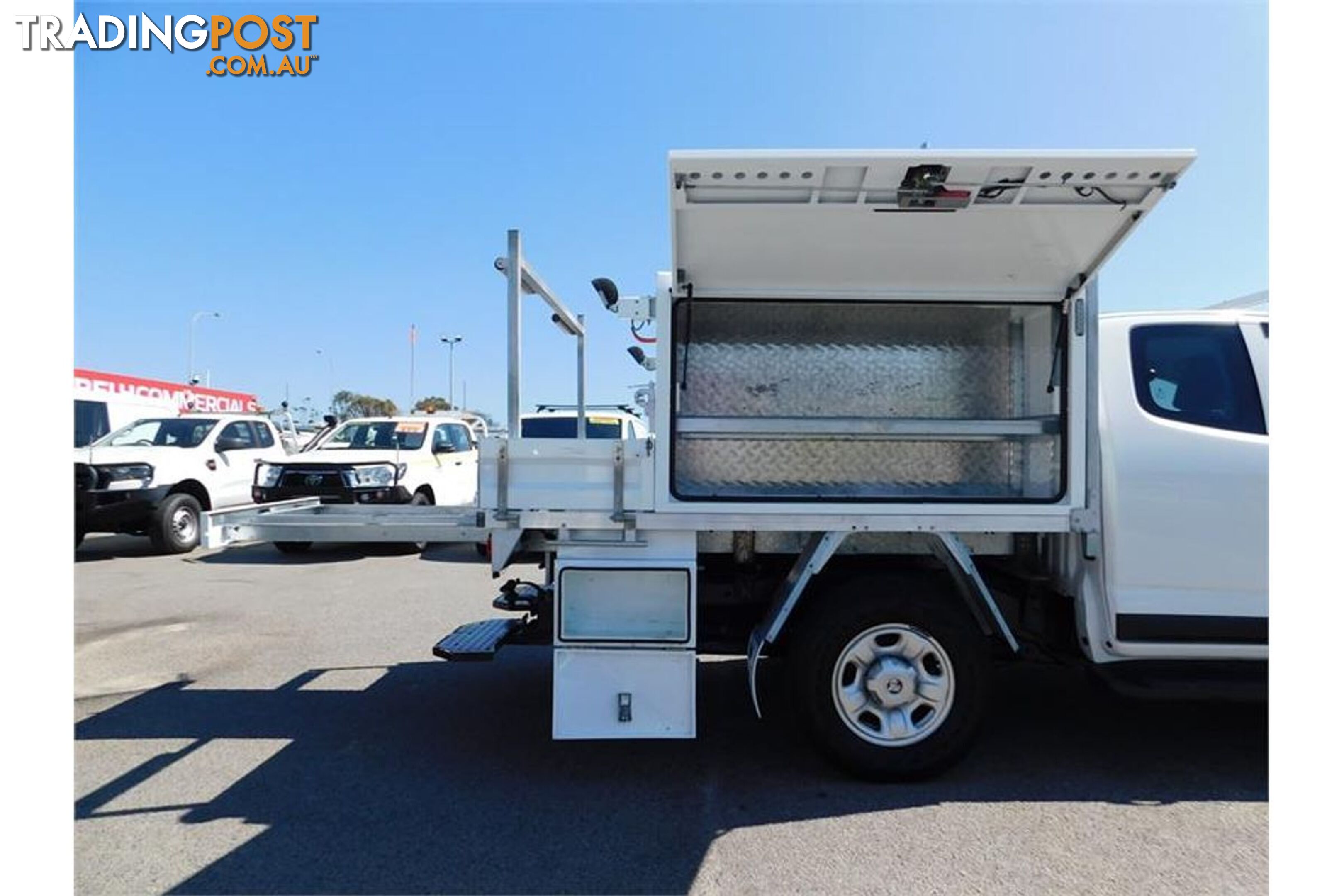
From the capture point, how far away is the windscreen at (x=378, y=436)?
11.4 m

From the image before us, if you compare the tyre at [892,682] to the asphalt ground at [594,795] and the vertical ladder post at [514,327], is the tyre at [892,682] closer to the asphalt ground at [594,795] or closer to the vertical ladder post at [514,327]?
the asphalt ground at [594,795]

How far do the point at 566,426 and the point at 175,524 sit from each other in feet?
18.7

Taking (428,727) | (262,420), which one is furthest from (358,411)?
(428,727)

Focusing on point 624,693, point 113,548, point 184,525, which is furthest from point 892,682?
point 113,548

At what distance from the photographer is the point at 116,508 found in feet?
33.7

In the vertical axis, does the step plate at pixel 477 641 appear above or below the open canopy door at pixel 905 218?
below

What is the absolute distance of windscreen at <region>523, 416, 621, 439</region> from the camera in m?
10.1

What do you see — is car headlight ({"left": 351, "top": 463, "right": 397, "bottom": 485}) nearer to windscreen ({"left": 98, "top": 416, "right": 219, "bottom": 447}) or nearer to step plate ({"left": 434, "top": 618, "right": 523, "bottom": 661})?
windscreen ({"left": 98, "top": 416, "right": 219, "bottom": 447})

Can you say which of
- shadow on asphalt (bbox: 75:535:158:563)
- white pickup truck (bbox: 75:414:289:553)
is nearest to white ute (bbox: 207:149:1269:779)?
white pickup truck (bbox: 75:414:289:553)

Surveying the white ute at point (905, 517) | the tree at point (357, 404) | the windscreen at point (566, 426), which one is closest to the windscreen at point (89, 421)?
the windscreen at point (566, 426)

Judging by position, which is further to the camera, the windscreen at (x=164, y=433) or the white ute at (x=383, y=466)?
the windscreen at (x=164, y=433)

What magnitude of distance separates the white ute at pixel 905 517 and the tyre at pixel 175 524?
8.41 m

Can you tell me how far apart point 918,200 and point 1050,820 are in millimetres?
2658

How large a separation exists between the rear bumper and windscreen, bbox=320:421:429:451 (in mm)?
2276
